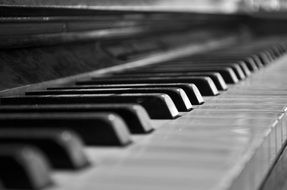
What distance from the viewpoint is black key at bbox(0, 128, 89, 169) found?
748mm

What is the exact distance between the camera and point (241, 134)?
98 cm

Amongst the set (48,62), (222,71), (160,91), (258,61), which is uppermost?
(48,62)

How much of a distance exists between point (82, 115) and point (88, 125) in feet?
0.12

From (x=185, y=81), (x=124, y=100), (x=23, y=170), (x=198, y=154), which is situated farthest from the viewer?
(x=185, y=81)

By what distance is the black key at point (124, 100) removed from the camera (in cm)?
117

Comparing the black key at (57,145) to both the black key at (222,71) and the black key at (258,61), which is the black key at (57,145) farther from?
the black key at (258,61)

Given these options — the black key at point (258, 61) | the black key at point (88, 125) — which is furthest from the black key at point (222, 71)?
the black key at point (88, 125)

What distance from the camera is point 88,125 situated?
0.90 meters

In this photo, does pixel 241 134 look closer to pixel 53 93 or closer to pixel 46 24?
pixel 53 93

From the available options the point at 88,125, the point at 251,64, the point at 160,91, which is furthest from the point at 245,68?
the point at 88,125

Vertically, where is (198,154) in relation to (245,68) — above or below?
above

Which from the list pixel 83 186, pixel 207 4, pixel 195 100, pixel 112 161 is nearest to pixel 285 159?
pixel 195 100

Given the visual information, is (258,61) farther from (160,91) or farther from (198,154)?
(198,154)

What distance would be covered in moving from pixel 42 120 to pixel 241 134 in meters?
0.33
